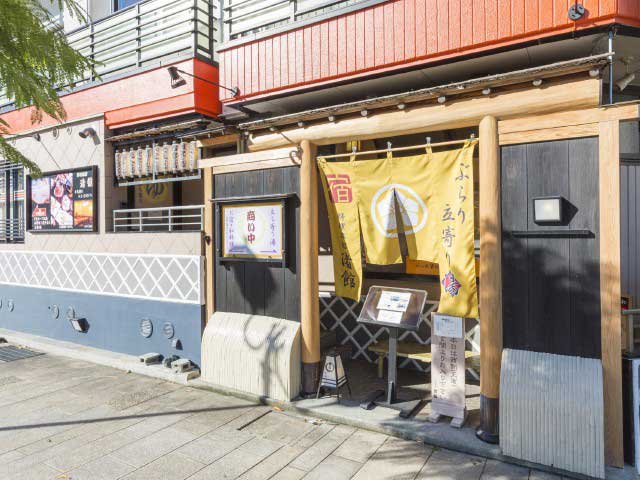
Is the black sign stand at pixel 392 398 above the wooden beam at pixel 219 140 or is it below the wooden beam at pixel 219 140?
below

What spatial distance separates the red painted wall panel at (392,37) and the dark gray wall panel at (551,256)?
1.89m

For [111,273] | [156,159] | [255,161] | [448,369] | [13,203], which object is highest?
[156,159]

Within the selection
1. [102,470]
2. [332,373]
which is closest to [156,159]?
[332,373]

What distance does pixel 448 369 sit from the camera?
714 cm

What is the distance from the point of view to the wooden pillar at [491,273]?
6.40 m

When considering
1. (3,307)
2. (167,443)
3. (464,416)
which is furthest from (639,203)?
(3,307)

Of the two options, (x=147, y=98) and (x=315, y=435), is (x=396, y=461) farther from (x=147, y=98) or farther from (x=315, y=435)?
(x=147, y=98)

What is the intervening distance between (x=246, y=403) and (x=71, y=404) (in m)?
3.25

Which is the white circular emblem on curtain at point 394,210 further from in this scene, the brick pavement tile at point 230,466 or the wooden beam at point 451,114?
the brick pavement tile at point 230,466

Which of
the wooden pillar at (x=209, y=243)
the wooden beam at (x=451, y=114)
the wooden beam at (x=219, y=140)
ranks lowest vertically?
the wooden pillar at (x=209, y=243)

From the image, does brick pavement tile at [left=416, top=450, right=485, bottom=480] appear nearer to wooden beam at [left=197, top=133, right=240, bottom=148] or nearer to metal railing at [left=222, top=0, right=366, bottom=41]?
wooden beam at [left=197, top=133, right=240, bottom=148]

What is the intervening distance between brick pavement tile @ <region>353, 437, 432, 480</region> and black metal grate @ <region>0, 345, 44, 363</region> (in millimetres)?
9877

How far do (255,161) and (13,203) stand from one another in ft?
37.0

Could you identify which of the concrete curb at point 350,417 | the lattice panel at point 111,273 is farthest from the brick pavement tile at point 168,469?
the lattice panel at point 111,273
